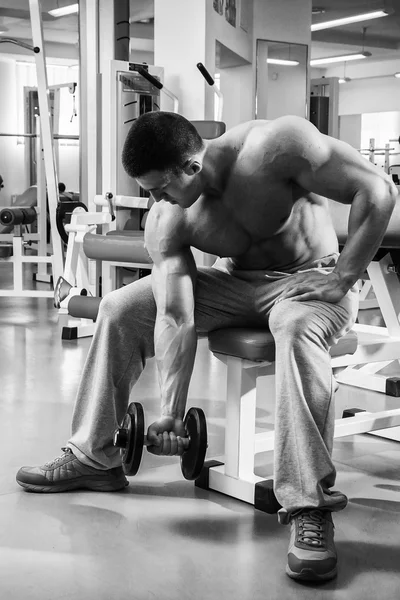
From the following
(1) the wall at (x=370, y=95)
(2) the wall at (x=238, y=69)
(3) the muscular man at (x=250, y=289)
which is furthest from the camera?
(1) the wall at (x=370, y=95)

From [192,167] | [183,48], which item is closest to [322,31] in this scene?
[183,48]

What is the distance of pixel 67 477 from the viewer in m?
2.19

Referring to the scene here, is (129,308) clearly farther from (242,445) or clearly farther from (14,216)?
(14,216)

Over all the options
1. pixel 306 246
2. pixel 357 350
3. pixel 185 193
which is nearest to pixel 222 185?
pixel 185 193

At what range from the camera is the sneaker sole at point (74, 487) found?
219 centimetres

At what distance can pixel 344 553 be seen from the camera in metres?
1.81

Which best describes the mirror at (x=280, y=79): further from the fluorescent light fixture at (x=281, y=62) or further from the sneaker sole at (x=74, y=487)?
the sneaker sole at (x=74, y=487)

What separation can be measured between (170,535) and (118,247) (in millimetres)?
2379

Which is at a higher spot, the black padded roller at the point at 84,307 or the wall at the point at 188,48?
the wall at the point at 188,48

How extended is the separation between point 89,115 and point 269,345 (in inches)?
161

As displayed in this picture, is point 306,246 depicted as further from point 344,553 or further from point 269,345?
point 344,553

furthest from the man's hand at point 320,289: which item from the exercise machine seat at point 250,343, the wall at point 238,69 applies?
the wall at point 238,69

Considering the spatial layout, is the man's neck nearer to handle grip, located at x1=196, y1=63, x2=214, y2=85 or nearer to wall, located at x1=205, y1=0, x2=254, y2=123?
handle grip, located at x1=196, y1=63, x2=214, y2=85

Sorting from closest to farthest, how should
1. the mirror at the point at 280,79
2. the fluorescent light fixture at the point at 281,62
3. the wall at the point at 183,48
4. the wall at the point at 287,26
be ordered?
1. the wall at the point at 183,48
2. the wall at the point at 287,26
3. the mirror at the point at 280,79
4. the fluorescent light fixture at the point at 281,62
